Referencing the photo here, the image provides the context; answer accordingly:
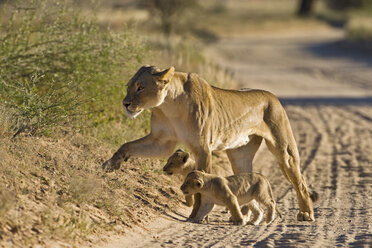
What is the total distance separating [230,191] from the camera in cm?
814

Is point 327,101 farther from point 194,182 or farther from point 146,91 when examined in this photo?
point 146,91

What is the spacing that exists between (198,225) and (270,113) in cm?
178

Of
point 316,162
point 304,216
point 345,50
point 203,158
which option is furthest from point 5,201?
point 345,50

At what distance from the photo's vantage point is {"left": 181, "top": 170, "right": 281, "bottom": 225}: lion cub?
26.6 ft

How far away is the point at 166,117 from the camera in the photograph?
8.38 m

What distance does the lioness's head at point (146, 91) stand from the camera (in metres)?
8.04

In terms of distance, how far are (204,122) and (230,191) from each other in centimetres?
82

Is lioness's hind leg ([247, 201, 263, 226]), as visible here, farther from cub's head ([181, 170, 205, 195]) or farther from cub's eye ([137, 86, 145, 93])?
cub's eye ([137, 86, 145, 93])

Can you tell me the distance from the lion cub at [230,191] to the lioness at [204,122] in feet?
0.63

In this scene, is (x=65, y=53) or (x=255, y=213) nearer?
(x=255, y=213)

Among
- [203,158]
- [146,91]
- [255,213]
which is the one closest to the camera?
[146,91]

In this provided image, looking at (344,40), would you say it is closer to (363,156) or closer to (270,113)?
(363,156)

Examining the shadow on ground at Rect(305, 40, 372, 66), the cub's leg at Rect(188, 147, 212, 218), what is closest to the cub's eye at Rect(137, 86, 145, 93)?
the cub's leg at Rect(188, 147, 212, 218)

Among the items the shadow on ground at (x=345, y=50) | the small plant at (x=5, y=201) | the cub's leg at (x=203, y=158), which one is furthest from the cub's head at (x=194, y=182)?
the shadow on ground at (x=345, y=50)
